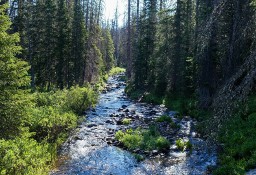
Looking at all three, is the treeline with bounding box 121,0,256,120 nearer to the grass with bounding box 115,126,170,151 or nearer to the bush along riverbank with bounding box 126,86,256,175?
the bush along riverbank with bounding box 126,86,256,175

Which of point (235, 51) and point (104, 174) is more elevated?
point (235, 51)

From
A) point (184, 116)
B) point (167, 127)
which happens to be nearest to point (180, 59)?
point (184, 116)

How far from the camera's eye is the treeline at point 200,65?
8.72 m

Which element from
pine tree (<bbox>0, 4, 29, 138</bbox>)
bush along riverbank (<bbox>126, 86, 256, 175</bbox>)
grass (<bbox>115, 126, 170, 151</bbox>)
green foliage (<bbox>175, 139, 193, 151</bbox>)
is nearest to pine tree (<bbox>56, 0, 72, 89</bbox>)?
grass (<bbox>115, 126, 170, 151</bbox>)

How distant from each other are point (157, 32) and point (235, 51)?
66.5ft

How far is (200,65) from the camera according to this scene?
779 inches

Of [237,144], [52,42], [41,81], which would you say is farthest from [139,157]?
[41,81]

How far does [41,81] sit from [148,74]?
11550 millimetres

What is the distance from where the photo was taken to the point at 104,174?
11000mm

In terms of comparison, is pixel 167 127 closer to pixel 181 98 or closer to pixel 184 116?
pixel 184 116

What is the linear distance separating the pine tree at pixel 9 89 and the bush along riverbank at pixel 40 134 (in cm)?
17

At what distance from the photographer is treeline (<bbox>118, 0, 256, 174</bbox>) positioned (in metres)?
8.72

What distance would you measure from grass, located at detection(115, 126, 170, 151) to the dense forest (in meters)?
2.04

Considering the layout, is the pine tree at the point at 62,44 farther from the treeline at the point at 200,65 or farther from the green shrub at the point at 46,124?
the green shrub at the point at 46,124
